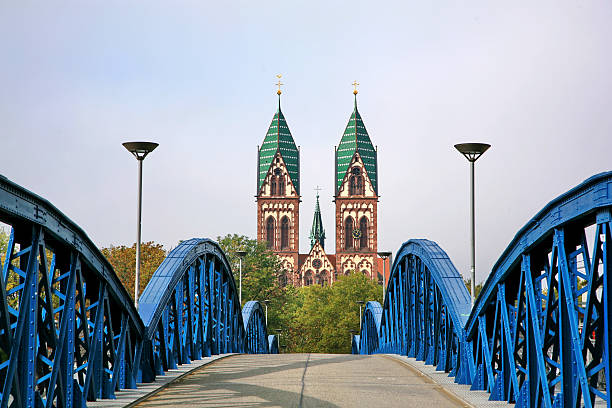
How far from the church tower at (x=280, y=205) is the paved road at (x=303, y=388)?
12281cm

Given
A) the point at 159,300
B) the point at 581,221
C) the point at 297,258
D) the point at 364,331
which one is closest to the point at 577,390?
the point at 581,221

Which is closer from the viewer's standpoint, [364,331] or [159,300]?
[159,300]

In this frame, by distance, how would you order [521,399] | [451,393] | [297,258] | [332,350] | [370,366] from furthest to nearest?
1. [297,258]
2. [332,350]
3. [370,366]
4. [451,393]
5. [521,399]

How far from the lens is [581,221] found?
27.7ft

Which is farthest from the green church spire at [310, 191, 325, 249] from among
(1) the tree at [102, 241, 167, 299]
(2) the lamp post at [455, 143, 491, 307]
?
(2) the lamp post at [455, 143, 491, 307]

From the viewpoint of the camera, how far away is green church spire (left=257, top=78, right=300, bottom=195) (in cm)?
14412

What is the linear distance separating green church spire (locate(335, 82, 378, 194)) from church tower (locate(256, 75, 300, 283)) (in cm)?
719

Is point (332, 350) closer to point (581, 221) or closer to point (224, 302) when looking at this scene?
point (224, 302)

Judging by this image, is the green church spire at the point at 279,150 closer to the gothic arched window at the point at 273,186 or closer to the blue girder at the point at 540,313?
the gothic arched window at the point at 273,186

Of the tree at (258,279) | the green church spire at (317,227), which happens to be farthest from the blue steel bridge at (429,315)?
the green church spire at (317,227)

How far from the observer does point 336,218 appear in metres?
142

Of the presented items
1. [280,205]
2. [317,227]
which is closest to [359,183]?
[280,205]

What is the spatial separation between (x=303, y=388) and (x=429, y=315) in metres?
6.29

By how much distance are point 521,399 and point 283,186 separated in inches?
5230
